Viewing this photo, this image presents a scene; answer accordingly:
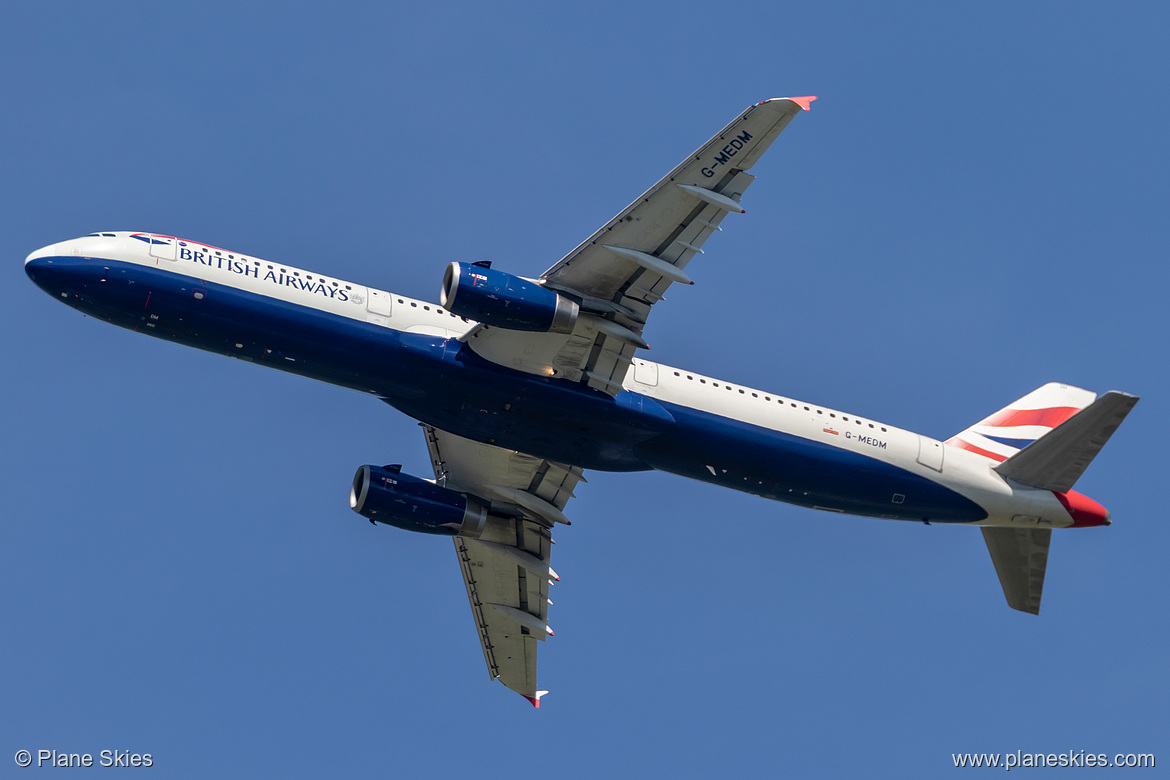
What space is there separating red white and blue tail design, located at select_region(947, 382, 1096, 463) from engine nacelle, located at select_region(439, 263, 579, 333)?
1915 cm

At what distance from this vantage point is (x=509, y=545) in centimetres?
5409

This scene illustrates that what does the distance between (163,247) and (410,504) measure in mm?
14123

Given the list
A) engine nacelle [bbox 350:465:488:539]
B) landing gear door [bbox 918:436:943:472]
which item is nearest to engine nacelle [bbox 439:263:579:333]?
engine nacelle [bbox 350:465:488:539]

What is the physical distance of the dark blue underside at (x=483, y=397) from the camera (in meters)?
43.1

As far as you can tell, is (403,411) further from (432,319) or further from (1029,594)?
(1029,594)

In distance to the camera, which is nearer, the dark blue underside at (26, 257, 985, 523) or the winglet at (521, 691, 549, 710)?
the dark blue underside at (26, 257, 985, 523)

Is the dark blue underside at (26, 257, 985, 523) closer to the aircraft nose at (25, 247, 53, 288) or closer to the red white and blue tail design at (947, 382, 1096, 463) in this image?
the aircraft nose at (25, 247, 53, 288)

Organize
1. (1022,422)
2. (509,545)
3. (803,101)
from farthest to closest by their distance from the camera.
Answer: (509,545)
(1022,422)
(803,101)

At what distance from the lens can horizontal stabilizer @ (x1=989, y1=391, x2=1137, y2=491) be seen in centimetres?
4669

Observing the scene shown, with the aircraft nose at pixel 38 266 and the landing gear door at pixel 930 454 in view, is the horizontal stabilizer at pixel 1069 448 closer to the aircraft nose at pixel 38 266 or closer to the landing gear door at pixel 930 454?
the landing gear door at pixel 930 454

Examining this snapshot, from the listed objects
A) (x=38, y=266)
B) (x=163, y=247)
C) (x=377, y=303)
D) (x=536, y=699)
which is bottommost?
(x=536, y=699)

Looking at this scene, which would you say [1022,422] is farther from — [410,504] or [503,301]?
[410,504]

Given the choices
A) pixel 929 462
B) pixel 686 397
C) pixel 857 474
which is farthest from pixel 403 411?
pixel 929 462

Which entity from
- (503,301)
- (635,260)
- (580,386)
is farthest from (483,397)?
(635,260)
